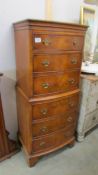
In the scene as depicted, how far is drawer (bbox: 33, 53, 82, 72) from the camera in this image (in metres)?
1.24

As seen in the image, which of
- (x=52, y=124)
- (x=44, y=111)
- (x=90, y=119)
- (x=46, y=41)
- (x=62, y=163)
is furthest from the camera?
(x=90, y=119)

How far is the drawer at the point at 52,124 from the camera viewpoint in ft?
4.82

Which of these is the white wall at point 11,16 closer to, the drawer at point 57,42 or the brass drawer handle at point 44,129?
the drawer at point 57,42

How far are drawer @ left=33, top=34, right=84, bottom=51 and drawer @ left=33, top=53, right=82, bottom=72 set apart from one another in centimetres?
7

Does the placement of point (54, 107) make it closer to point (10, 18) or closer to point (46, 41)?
point (46, 41)

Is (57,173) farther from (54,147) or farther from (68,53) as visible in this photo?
(68,53)

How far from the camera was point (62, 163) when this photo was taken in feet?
5.55

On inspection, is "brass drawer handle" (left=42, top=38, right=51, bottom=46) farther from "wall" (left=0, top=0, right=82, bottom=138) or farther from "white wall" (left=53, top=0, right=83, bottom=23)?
"white wall" (left=53, top=0, right=83, bottom=23)

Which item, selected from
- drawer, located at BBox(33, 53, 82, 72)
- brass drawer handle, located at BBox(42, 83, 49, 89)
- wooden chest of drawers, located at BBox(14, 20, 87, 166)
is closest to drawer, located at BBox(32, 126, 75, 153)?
wooden chest of drawers, located at BBox(14, 20, 87, 166)

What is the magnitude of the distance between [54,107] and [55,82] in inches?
10.0

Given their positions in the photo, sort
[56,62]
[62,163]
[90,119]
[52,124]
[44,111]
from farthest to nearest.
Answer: [90,119] < [62,163] < [52,124] < [44,111] < [56,62]

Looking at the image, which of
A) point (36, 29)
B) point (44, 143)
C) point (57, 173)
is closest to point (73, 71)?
point (36, 29)

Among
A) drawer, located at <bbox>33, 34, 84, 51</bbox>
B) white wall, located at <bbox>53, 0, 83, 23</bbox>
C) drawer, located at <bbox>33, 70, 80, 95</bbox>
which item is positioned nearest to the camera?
drawer, located at <bbox>33, 34, 84, 51</bbox>

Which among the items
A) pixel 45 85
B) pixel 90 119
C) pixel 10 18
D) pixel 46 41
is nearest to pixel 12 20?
pixel 10 18
